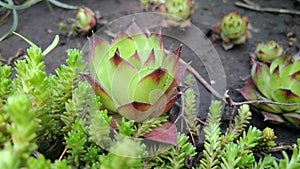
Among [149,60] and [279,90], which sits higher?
[149,60]

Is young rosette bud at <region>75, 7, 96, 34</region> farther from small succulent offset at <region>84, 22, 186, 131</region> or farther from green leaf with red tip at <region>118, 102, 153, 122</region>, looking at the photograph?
green leaf with red tip at <region>118, 102, 153, 122</region>

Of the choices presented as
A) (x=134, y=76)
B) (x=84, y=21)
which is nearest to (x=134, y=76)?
(x=134, y=76)

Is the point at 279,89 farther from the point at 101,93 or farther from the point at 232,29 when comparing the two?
the point at 101,93

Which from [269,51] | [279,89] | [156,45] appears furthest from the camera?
[269,51]

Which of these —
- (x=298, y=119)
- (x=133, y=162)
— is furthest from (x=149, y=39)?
(x=298, y=119)

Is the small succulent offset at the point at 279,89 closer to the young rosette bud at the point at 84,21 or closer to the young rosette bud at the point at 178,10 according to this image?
the young rosette bud at the point at 178,10

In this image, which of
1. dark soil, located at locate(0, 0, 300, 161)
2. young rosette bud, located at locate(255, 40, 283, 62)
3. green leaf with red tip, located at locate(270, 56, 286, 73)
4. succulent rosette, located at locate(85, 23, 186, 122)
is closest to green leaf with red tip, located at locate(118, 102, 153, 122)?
succulent rosette, located at locate(85, 23, 186, 122)

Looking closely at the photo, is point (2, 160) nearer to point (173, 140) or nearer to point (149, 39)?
point (173, 140)
